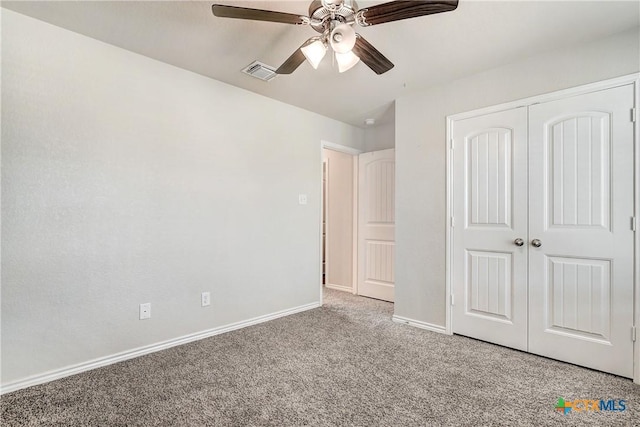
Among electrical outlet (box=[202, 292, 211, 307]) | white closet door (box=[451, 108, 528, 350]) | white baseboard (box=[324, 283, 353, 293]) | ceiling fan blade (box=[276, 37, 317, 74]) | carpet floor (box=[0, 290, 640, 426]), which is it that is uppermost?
ceiling fan blade (box=[276, 37, 317, 74])

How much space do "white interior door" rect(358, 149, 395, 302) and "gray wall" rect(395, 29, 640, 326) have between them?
2.70 feet

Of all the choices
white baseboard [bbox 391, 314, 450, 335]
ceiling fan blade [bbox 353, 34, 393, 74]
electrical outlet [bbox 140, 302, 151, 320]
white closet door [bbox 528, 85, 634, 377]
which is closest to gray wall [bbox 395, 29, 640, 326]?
white baseboard [bbox 391, 314, 450, 335]

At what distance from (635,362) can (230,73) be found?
368 centimetres

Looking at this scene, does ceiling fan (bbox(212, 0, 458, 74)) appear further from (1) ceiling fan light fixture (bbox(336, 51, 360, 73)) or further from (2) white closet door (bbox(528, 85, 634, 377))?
(2) white closet door (bbox(528, 85, 634, 377))

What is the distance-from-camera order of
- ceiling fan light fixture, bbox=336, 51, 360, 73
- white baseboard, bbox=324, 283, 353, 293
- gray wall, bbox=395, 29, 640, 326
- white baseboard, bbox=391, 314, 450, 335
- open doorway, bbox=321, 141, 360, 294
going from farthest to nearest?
1. white baseboard, bbox=324, 283, 353, 293
2. open doorway, bbox=321, 141, 360, 294
3. white baseboard, bbox=391, 314, 450, 335
4. gray wall, bbox=395, 29, 640, 326
5. ceiling fan light fixture, bbox=336, 51, 360, 73

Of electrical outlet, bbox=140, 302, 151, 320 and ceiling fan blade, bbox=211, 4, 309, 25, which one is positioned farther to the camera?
electrical outlet, bbox=140, 302, 151, 320

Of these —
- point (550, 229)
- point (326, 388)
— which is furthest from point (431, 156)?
point (326, 388)

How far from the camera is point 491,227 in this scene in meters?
2.68

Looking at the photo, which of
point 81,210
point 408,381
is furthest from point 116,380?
point 408,381

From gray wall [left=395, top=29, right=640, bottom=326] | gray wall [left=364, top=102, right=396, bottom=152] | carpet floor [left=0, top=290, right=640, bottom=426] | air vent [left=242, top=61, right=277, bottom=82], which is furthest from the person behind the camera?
gray wall [left=364, top=102, right=396, bottom=152]

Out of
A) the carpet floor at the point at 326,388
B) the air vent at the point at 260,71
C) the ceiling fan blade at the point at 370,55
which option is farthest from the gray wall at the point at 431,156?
the air vent at the point at 260,71

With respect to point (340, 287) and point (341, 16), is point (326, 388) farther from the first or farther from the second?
point (340, 287)

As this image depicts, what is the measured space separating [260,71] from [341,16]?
4.00 ft

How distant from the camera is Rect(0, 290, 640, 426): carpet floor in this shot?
1674mm
